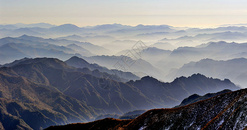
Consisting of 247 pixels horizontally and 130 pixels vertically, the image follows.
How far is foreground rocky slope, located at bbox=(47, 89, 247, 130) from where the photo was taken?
66.1m

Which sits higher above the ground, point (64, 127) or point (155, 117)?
point (155, 117)

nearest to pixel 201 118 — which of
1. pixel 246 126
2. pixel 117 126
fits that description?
pixel 246 126

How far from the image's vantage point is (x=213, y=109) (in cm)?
8488

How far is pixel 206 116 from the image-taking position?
8281 centimetres

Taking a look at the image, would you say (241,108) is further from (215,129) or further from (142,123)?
(142,123)

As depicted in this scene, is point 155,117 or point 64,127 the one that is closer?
point 155,117

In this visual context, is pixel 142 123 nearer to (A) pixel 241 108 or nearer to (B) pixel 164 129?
(B) pixel 164 129

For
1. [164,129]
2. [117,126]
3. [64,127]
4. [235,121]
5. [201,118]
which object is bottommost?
[64,127]

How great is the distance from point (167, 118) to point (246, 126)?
3814cm

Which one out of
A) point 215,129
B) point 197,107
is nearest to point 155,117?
point 197,107

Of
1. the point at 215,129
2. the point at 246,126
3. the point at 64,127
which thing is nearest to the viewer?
the point at 246,126

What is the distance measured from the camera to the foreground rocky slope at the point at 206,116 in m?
66.1

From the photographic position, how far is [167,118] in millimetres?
93375

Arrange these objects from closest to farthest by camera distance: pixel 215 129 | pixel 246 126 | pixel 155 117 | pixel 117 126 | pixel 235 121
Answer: pixel 246 126 → pixel 235 121 → pixel 215 129 → pixel 155 117 → pixel 117 126
